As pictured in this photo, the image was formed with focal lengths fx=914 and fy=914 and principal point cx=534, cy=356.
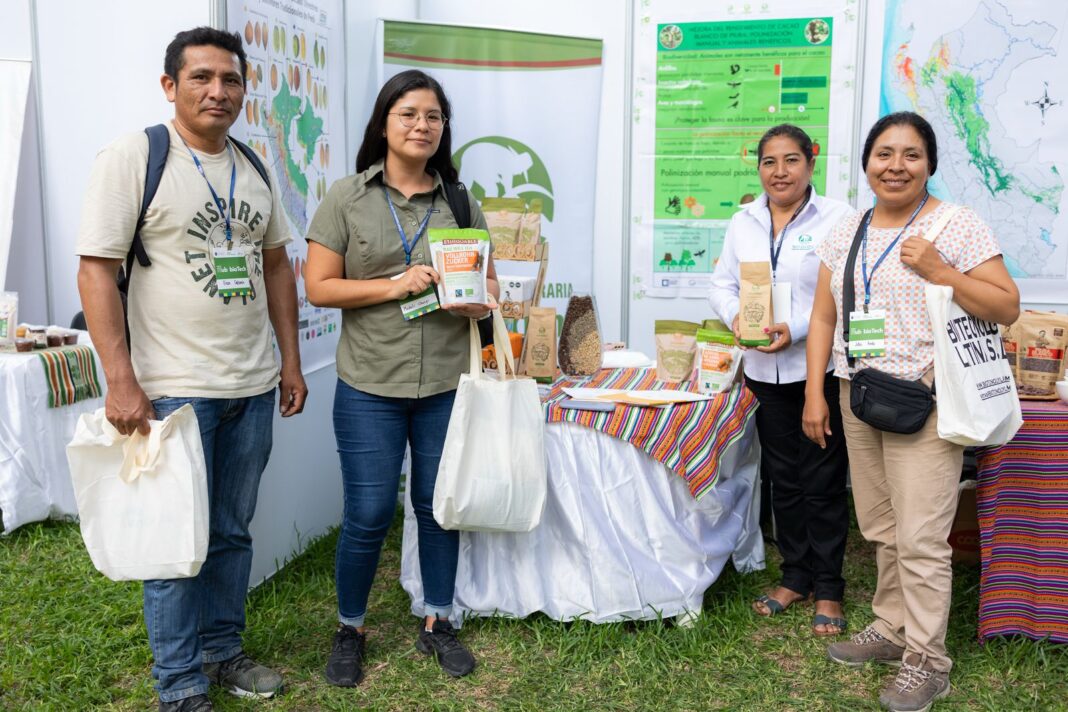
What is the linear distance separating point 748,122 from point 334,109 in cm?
176

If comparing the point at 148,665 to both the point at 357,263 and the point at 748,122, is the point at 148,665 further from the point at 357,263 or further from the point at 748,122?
the point at 748,122

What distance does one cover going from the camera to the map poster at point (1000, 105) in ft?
12.1

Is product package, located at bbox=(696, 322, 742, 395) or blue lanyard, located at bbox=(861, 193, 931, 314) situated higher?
blue lanyard, located at bbox=(861, 193, 931, 314)

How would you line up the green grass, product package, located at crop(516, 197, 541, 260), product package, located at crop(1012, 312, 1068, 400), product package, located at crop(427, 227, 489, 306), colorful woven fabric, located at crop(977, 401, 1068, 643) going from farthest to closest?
product package, located at crop(516, 197, 541, 260)
product package, located at crop(1012, 312, 1068, 400)
colorful woven fabric, located at crop(977, 401, 1068, 643)
the green grass
product package, located at crop(427, 227, 489, 306)

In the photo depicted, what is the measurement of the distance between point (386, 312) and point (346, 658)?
0.98 m

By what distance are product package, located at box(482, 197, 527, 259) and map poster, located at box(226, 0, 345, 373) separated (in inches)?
24.3

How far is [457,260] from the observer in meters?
2.22

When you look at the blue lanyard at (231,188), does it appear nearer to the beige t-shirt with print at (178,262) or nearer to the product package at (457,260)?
the beige t-shirt with print at (178,262)

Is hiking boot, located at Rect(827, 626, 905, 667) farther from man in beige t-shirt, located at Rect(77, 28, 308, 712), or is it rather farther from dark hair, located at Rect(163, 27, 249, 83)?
dark hair, located at Rect(163, 27, 249, 83)

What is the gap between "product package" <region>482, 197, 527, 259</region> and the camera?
3.02 m

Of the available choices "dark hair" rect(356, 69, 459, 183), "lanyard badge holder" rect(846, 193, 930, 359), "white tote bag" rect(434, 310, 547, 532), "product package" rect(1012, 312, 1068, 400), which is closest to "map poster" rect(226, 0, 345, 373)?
"dark hair" rect(356, 69, 459, 183)

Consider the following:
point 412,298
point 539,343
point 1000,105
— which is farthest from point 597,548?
point 1000,105

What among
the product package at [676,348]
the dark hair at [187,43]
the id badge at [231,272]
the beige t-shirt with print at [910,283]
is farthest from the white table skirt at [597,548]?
the dark hair at [187,43]

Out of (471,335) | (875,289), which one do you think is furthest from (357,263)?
(875,289)
